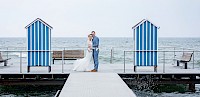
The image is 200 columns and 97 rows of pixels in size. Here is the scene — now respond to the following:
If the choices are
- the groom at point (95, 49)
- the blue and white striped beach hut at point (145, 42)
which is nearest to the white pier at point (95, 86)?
the groom at point (95, 49)

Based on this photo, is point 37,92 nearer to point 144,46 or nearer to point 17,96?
point 17,96

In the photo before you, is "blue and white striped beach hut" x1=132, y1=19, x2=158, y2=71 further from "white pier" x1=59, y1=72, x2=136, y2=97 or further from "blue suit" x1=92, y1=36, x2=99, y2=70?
"white pier" x1=59, y1=72, x2=136, y2=97

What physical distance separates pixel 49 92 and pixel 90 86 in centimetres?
591

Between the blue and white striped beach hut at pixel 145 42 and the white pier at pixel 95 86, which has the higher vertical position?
the blue and white striped beach hut at pixel 145 42

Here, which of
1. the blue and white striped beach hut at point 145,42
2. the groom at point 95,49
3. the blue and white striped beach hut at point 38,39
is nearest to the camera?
the blue and white striped beach hut at point 38,39

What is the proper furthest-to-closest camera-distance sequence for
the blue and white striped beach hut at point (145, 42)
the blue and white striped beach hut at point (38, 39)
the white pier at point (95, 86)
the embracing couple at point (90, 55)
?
the embracing couple at point (90, 55)
the blue and white striped beach hut at point (145, 42)
the blue and white striped beach hut at point (38, 39)
the white pier at point (95, 86)

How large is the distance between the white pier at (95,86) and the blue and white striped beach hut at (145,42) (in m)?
1.69

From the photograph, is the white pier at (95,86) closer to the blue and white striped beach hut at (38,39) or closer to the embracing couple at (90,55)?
the embracing couple at (90,55)

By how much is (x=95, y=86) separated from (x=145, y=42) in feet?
15.4

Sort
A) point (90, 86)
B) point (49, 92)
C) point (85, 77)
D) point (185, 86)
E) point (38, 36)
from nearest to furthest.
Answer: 1. point (90, 86)
2. point (85, 77)
3. point (38, 36)
4. point (49, 92)
5. point (185, 86)

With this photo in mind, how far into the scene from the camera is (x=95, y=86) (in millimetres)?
12469

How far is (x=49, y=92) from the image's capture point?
1802 cm

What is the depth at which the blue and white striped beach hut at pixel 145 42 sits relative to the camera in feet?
54.1

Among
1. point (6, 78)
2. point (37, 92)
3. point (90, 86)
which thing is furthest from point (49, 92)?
point (90, 86)
